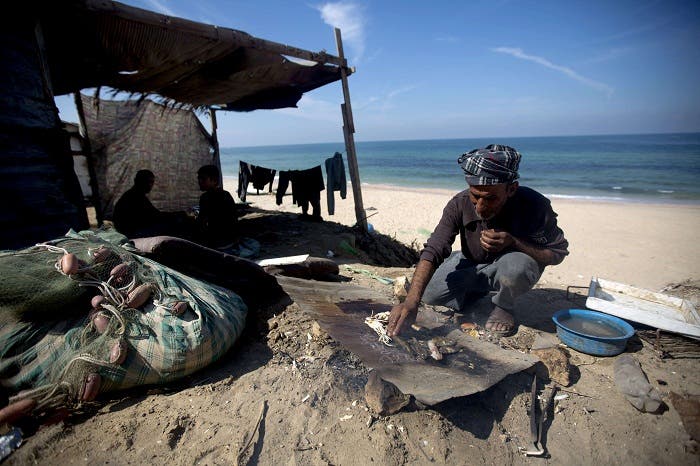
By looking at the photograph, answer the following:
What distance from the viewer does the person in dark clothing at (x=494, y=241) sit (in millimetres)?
2381

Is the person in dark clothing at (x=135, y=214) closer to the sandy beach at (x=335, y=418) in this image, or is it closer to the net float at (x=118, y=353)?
the sandy beach at (x=335, y=418)

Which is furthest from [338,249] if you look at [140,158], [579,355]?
[140,158]

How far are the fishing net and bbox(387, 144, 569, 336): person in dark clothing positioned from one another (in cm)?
133

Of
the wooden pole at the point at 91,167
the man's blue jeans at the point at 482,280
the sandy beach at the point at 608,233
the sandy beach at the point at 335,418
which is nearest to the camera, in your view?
the sandy beach at the point at 335,418

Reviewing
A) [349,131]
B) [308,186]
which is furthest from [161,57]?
[308,186]

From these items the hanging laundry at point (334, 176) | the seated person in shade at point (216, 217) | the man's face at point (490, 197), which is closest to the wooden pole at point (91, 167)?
the seated person in shade at point (216, 217)

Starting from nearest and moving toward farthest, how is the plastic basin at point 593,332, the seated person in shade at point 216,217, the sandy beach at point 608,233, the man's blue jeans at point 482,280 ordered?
1. the plastic basin at point 593,332
2. the man's blue jeans at point 482,280
3. the seated person in shade at point 216,217
4. the sandy beach at point 608,233


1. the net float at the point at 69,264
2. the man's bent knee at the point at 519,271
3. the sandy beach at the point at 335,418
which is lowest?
the sandy beach at the point at 335,418

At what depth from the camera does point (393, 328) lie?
7.42ft

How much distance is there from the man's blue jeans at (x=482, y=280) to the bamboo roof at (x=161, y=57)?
3.70 metres

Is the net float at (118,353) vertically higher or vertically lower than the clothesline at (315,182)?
lower

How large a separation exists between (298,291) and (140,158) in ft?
22.6

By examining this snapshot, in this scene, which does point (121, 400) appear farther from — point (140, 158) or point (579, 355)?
point (140, 158)

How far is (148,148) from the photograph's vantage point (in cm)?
758
